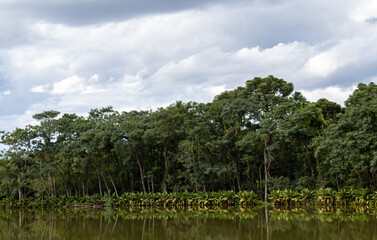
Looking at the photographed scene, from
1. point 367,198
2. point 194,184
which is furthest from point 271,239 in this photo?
point 194,184

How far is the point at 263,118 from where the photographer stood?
1017 inches

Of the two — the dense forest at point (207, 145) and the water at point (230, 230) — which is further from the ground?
the dense forest at point (207, 145)

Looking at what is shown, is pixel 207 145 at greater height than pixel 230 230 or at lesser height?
greater

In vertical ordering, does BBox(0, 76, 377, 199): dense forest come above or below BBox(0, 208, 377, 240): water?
above

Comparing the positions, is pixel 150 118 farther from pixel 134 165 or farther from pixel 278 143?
pixel 278 143

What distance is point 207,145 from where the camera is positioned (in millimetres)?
25719

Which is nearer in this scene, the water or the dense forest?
the water

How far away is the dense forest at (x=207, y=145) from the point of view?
934 inches

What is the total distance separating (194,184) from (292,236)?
17628 mm

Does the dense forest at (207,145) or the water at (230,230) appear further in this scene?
the dense forest at (207,145)

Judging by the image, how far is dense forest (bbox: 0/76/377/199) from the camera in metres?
23.7

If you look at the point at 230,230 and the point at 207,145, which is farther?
the point at 207,145

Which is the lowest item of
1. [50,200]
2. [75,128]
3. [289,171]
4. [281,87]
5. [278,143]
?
[50,200]

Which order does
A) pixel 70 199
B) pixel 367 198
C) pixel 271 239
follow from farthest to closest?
pixel 70 199, pixel 367 198, pixel 271 239
